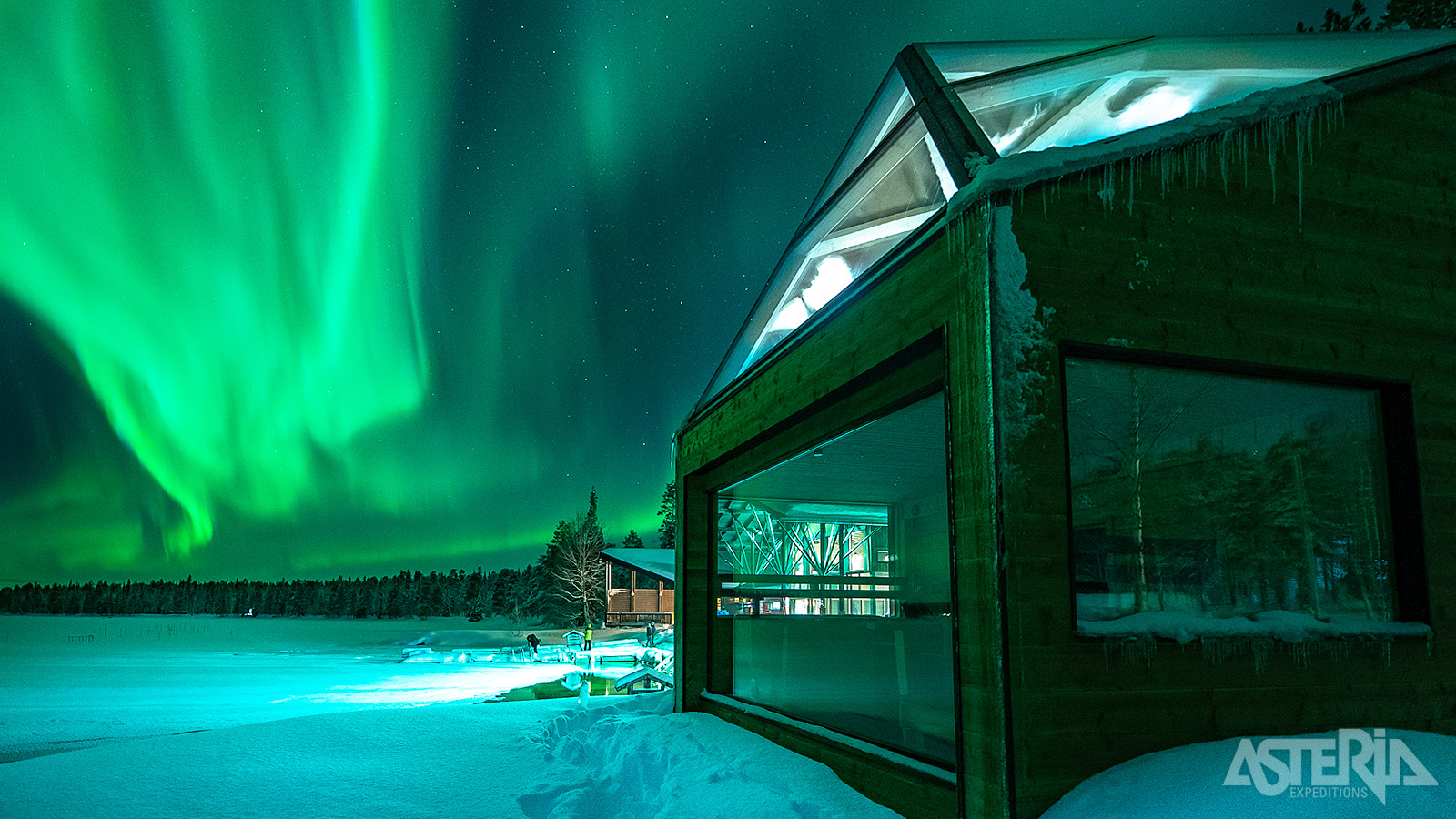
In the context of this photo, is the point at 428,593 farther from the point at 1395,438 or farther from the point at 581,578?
the point at 1395,438

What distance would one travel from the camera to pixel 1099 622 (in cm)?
402

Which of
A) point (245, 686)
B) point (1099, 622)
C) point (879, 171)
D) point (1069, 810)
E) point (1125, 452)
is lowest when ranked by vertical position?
point (245, 686)

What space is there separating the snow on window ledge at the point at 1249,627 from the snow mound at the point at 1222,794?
0.55m

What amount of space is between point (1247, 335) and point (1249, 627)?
5.19 ft

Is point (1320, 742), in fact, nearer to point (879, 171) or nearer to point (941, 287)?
point (941, 287)

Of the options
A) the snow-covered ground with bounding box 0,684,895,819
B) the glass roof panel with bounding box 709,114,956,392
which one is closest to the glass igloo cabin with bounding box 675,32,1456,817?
the glass roof panel with bounding box 709,114,956,392

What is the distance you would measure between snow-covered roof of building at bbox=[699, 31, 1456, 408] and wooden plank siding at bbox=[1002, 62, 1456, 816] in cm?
46

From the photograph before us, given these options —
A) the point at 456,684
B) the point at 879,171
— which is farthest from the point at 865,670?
the point at 456,684

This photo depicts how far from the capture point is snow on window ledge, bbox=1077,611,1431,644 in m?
4.03

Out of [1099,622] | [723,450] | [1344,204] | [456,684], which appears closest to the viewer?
[1099,622]

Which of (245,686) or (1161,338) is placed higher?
(1161,338)

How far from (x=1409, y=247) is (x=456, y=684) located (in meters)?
20.3

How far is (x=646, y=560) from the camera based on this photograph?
3197 cm

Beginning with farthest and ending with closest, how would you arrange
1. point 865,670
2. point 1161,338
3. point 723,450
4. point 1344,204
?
point 865,670 < point 723,450 < point 1344,204 < point 1161,338
